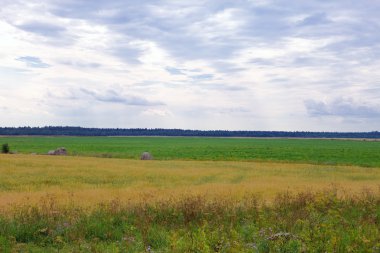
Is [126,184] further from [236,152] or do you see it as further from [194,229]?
[236,152]

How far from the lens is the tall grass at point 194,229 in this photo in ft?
27.6

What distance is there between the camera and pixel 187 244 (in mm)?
8711

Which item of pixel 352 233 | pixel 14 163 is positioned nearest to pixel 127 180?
pixel 14 163

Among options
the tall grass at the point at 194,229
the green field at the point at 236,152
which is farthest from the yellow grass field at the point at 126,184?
the green field at the point at 236,152

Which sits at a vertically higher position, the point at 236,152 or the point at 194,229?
the point at 194,229

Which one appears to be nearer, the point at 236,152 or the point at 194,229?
the point at 194,229

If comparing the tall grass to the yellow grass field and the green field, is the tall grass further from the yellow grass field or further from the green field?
the green field

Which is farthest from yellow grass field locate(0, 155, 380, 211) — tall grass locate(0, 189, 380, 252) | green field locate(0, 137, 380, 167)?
green field locate(0, 137, 380, 167)

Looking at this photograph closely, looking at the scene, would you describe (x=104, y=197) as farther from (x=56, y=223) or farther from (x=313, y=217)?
(x=313, y=217)

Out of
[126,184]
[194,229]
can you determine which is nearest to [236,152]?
[126,184]

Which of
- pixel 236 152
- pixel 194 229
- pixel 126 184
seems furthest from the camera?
pixel 236 152

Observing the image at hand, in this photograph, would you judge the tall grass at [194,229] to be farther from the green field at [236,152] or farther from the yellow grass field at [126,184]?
the green field at [236,152]

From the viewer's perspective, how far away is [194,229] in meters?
11.3

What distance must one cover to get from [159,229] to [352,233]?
4.83 metres
